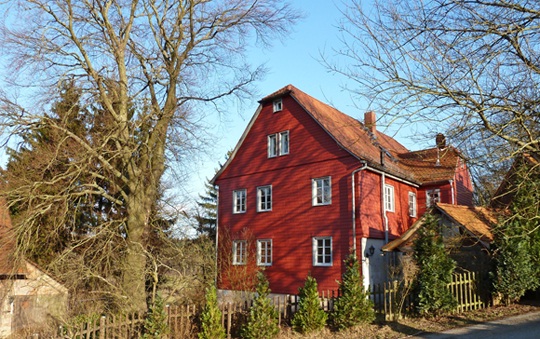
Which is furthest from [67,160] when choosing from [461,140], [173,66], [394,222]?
[394,222]

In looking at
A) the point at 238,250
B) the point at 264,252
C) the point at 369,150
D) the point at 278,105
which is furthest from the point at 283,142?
the point at 238,250

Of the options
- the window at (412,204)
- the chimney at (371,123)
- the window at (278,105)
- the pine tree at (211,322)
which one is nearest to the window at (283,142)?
the window at (278,105)

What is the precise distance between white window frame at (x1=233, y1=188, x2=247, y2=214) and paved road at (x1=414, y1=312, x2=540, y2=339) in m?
14.1

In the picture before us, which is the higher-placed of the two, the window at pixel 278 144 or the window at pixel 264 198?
the window at pixel 278 144

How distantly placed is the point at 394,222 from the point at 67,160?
600 inches

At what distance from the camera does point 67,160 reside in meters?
16.3

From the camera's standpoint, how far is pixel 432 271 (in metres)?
14.2

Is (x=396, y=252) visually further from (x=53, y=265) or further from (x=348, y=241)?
(x=53, y=265)

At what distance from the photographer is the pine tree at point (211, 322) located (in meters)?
11.8

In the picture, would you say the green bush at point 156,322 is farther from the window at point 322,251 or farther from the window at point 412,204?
the window at point 412,204

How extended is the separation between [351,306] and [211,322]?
13.5ft

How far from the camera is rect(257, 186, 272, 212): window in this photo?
23642 mm

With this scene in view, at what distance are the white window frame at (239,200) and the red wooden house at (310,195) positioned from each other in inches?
2.2

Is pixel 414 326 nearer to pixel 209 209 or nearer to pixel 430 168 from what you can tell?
pixel 430 168
